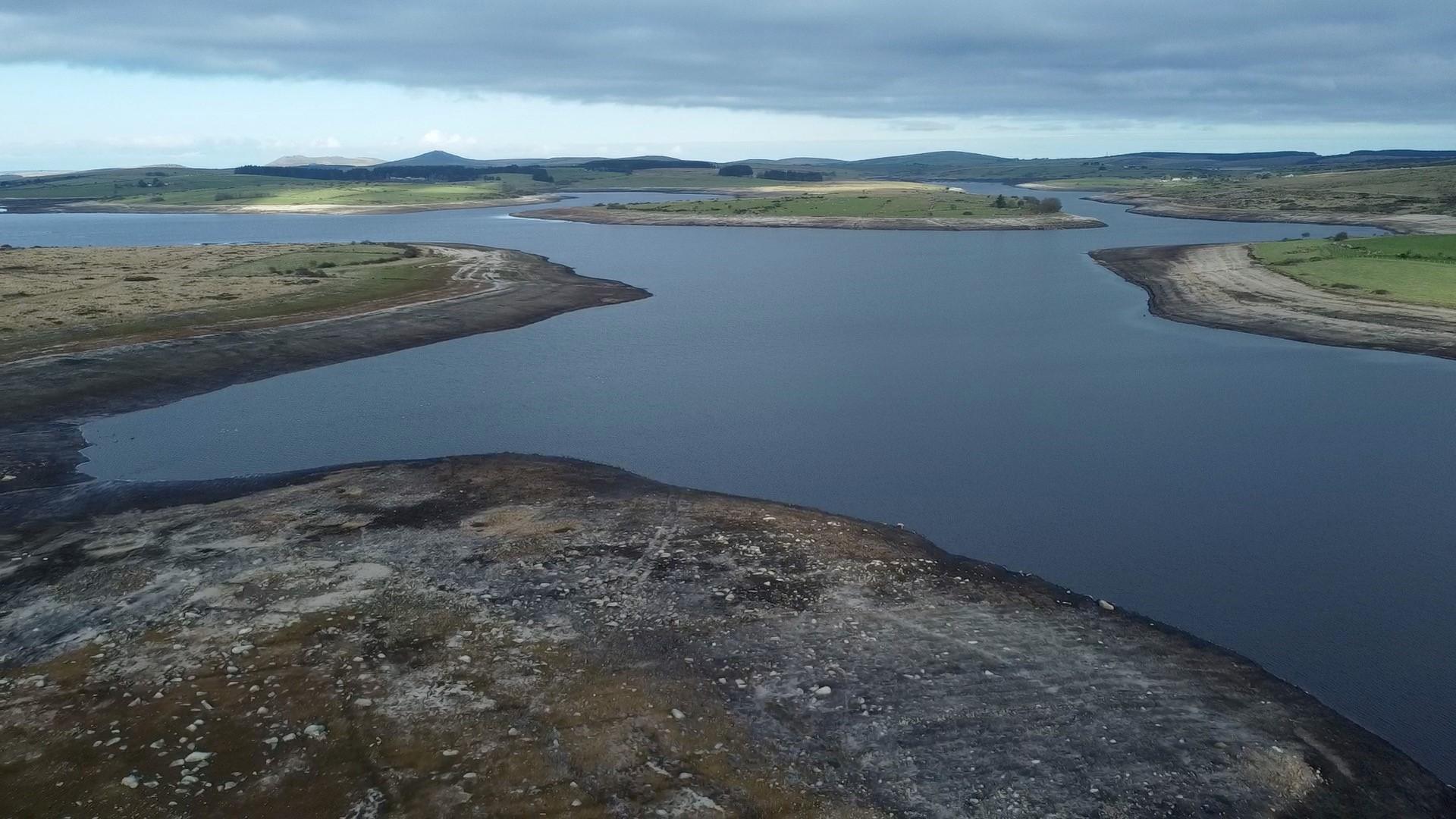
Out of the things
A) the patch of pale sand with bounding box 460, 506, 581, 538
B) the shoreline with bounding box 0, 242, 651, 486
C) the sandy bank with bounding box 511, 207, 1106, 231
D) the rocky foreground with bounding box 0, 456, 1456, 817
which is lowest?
the rocky foreground with bounding box 0, 456, 1456, 817

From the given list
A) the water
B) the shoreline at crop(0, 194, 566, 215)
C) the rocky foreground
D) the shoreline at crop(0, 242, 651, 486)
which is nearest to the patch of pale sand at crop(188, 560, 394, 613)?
the rocky foreground

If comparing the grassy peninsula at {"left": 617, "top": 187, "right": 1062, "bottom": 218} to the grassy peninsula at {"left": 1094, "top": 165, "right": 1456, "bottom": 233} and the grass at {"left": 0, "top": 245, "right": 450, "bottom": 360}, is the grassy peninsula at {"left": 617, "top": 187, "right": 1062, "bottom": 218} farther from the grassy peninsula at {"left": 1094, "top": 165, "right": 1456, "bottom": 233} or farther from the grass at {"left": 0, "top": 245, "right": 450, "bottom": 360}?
the grass at {"left": 0, "top": 245, "right": 450, "bottom": 360}

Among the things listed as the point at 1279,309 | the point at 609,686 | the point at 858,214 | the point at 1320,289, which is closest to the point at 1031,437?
the point at 609,686

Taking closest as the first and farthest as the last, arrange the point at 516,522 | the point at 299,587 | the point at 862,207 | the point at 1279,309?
1. the point at 299,587
2. the point at 516,522
3. the point at 1279,309
4. the point at 862,207

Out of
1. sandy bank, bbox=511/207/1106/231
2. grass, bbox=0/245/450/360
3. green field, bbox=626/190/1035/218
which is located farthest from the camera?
green field, bbox=626/190/1035/218

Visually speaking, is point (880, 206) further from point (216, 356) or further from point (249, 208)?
point (249, 208)

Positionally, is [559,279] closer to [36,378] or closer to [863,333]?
[863,333]

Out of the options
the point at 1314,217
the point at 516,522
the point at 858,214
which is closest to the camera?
the point at 516,522
